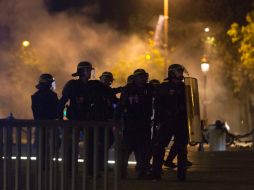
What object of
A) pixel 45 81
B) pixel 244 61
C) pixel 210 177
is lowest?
pixel 210 177

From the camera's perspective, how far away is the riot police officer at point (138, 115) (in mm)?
9250

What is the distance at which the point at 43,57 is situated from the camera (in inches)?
1597

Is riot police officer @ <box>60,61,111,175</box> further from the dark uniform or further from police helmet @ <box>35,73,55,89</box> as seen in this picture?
police helmet @ <box>35,73,55,89</box>

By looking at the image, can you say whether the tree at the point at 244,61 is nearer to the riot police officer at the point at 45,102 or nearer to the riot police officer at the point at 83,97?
the riot police officer at the point at 45,102

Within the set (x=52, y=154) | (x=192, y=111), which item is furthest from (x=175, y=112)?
(x=52, y=154)

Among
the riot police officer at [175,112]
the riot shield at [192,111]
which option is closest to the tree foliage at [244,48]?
the riot shield at [192,111]

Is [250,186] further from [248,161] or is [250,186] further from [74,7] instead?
[74,7]

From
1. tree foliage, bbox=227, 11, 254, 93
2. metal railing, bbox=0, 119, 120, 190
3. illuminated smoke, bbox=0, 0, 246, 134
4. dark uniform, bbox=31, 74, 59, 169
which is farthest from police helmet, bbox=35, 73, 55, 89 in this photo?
illuminated smoke, bbox=0, 0, 246, 134

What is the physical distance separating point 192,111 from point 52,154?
11.4 ft

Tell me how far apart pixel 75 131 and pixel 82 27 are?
3584 centimetres

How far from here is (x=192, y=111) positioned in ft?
32.1

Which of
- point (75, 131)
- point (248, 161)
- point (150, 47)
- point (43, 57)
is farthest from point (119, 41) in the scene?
point (75, 131)

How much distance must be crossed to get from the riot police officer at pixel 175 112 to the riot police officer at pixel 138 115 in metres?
0.26

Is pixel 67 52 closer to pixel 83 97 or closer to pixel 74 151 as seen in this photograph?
pixel 83 97
